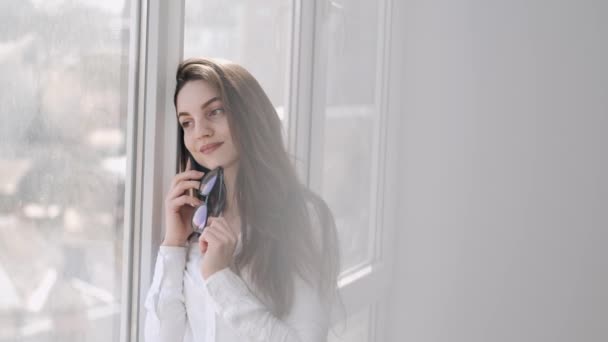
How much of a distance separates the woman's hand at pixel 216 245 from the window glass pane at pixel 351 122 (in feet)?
0.85

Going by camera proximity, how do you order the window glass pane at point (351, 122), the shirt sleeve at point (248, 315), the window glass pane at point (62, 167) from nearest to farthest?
the window glass pane at point (62, 167) < the shirt sleeve at point (248, 315) < the window glass pane at point (351, 122)

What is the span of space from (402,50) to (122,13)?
434mm

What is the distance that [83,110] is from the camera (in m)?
0.68

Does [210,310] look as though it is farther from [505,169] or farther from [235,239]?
[505,169]

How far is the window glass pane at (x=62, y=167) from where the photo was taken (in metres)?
0.60

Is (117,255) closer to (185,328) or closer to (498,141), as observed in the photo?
(185,328)

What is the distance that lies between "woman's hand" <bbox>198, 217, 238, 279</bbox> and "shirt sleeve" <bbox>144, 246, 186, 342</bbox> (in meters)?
0.04

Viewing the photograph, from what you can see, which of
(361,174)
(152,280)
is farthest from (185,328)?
(361,174)

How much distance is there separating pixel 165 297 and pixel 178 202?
0.44 feet

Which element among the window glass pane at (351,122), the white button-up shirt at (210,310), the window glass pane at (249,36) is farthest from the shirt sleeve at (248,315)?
the window glass pane at (249,36)

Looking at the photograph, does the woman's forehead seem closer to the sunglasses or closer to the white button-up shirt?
the sunglasses

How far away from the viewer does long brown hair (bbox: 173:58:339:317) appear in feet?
2.54

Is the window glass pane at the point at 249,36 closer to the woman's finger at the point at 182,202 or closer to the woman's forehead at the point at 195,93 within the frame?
A: the woman's forehead at the point at 195,93

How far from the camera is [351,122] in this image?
0.97 meters
